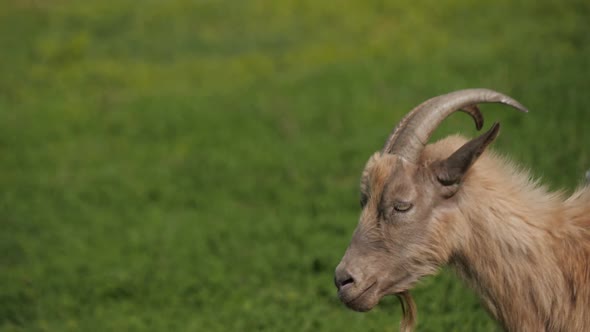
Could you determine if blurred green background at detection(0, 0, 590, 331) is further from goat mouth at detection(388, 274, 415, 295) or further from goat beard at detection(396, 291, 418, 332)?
goat mouth at detection(388, 274, 415, 295)

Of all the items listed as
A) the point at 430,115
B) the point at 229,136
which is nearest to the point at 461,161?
the point at 430,115

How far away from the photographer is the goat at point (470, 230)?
471cm

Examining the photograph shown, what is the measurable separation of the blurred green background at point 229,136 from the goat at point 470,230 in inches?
63.4

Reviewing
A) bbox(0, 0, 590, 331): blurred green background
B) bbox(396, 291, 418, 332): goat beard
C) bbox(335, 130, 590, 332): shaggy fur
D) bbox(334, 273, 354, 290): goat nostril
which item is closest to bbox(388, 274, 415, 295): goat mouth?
bbox(335, 130, 590, 332): shaggy fur

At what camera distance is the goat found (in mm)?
4711

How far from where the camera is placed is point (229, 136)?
1268 centimetres

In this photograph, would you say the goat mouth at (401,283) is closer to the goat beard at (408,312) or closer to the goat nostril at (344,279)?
the goat nostril at (344,279)

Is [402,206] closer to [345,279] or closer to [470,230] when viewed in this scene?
[470,230]

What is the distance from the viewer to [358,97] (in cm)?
1306

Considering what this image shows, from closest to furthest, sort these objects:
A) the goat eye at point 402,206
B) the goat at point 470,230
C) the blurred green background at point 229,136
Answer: the goat at point 470,230 → the goat eye at point 402,206 → the blurred green background at point 229,136

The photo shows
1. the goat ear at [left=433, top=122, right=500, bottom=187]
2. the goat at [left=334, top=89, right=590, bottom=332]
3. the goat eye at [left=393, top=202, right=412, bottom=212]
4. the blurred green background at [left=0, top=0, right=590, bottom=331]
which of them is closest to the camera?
the goat ear at [left=433, top=122, right=500, bottom=187]

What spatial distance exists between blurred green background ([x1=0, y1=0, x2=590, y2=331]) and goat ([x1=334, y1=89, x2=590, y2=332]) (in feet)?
5.28

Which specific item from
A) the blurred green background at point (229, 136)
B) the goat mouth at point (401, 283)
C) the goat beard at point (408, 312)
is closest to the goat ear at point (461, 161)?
the goat mouth at point (401, 283)

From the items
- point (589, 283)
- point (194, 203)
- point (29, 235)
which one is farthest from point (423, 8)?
point (589, 283)
